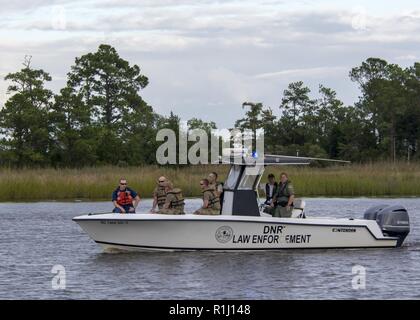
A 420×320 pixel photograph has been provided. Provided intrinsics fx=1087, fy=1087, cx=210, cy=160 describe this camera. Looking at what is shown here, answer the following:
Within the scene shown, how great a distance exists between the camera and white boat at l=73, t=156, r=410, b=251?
80.8ft

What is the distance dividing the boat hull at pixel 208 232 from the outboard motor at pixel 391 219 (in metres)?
1.09

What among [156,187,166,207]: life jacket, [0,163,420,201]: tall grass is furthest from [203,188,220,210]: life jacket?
[0,163,420,201]: tall grass

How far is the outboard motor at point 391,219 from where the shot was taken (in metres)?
25.9

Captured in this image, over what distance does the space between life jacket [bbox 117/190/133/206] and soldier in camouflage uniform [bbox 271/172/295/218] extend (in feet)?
11.7

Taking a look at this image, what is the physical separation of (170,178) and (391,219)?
22349 mm

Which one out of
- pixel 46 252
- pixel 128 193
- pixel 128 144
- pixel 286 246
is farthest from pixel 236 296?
pixel 128 144

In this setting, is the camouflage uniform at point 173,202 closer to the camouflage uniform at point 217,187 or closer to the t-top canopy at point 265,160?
the camouflage uniform at point 217,187

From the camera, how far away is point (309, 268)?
23812 mm

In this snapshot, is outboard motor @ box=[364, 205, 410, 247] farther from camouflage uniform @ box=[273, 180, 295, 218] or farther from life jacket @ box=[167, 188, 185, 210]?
life jacket @ box=[167, 188, 185, 210]

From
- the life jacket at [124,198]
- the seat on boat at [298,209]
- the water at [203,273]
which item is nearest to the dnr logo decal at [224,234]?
the water at [203,273]

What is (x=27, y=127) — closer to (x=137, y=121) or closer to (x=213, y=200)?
(x=137, y=121)

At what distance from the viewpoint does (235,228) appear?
24766 millimetres
